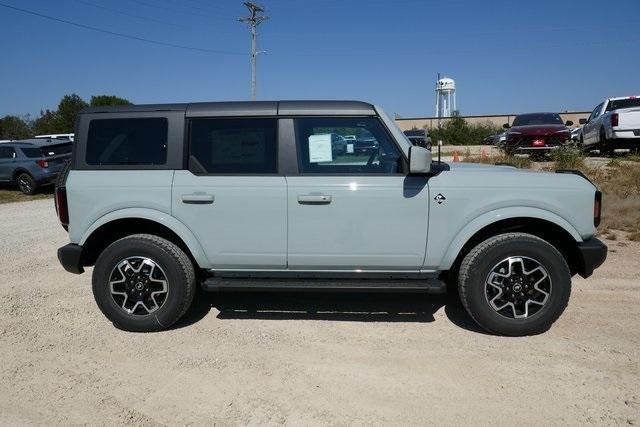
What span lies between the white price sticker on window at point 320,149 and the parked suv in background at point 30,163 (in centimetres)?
1328

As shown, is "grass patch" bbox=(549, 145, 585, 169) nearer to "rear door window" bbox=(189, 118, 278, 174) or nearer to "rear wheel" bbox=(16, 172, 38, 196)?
"rear door window" bbox=(189, 118, 278, 174)

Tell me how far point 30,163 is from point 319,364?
14.4 m

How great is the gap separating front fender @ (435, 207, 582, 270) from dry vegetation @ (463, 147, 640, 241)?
3742mm

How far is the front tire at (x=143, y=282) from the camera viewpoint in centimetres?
402

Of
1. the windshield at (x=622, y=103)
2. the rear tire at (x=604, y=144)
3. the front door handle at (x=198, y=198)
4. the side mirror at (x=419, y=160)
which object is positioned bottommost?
the front door handle at (x=198, y=198)

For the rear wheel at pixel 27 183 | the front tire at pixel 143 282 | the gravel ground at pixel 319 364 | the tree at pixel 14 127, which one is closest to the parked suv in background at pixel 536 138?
the gravel ground at pixel 319 364

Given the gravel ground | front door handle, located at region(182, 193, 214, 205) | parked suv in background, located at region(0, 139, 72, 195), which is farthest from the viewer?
parked suv in background, located at region(0, 139, 72, 195)

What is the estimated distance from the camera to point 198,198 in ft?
13.0

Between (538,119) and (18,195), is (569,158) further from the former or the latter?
(18,195)

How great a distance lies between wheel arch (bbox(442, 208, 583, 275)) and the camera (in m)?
3.86

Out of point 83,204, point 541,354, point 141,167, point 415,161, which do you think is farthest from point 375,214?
point 83,204

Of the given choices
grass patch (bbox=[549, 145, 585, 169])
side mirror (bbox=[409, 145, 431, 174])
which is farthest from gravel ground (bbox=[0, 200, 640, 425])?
grass patch (bbox=[549, 145, 585, 169])

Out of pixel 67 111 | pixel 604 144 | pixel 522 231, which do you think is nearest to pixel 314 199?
pixel 522 231

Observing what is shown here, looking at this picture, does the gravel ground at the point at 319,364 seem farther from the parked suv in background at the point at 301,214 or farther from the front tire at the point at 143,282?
the parked suv in background at the point at 301,214
